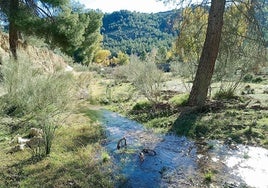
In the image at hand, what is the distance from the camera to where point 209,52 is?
33.7ft

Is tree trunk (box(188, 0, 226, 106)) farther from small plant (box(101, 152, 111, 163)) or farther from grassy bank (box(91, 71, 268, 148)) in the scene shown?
small plant (box(101, 152, 111, 163))

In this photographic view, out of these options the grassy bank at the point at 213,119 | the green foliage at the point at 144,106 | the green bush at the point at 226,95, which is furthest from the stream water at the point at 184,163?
the green bush at the point at 226,95

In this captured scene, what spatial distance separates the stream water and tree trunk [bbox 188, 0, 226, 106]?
2.71m

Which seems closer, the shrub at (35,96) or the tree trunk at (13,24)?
the shrub at (35,96)

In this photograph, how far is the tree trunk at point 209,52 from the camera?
393 inches

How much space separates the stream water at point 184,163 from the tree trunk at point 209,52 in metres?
2.71

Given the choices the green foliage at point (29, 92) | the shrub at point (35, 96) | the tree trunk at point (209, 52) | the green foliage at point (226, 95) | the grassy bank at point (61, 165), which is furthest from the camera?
the green foliage at point (226, 95)

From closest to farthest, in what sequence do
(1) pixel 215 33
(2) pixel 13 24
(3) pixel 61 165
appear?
(3) pixel 61 165, (1) pixel 215 33, (2) pixel 13 24

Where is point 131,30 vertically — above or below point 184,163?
above

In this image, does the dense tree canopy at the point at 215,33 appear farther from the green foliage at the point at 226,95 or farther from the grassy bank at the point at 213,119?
the green foliage at the point at 226,95

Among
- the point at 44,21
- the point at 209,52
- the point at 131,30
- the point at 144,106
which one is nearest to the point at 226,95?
the point at 209,52

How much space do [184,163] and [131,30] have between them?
13940 centimetres

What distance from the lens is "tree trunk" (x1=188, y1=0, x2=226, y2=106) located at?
32.8ft

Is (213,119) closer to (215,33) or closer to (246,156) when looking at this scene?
(246,156)
